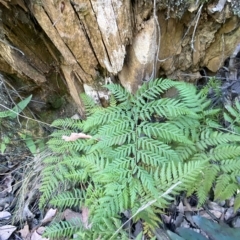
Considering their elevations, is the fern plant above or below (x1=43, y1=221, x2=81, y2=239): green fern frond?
above

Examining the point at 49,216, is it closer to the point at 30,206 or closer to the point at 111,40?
the point at 30,206

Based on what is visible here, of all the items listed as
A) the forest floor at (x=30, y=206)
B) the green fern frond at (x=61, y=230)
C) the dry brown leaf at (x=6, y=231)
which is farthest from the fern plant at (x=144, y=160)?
the dry brown leaf at (x=6, y=231)

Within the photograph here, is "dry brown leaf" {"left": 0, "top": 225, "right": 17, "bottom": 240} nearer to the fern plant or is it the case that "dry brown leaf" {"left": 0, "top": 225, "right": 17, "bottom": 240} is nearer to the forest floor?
the forest floor

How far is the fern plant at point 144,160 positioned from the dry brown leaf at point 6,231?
0.52 meters

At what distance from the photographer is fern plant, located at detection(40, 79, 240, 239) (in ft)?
5.90

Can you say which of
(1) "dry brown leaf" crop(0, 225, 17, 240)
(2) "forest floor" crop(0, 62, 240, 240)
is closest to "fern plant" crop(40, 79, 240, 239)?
(2) "forest floor" crop(0, 62, 240, 240)

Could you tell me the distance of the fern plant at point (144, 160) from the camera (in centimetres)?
180

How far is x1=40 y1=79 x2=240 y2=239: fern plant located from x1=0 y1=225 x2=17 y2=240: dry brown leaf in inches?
20.6

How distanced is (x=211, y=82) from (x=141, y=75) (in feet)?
1.71

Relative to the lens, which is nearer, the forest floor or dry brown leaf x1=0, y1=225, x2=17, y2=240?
the forest floor

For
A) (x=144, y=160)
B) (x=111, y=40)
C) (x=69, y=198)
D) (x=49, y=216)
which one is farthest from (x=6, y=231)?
(x=111, y=40)

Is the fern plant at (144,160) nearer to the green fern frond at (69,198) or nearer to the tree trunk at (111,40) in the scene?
the green fern frond at (69,198)

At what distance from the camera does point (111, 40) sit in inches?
77.1

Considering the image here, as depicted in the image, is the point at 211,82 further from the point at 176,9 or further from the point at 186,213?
the point at 186,213
